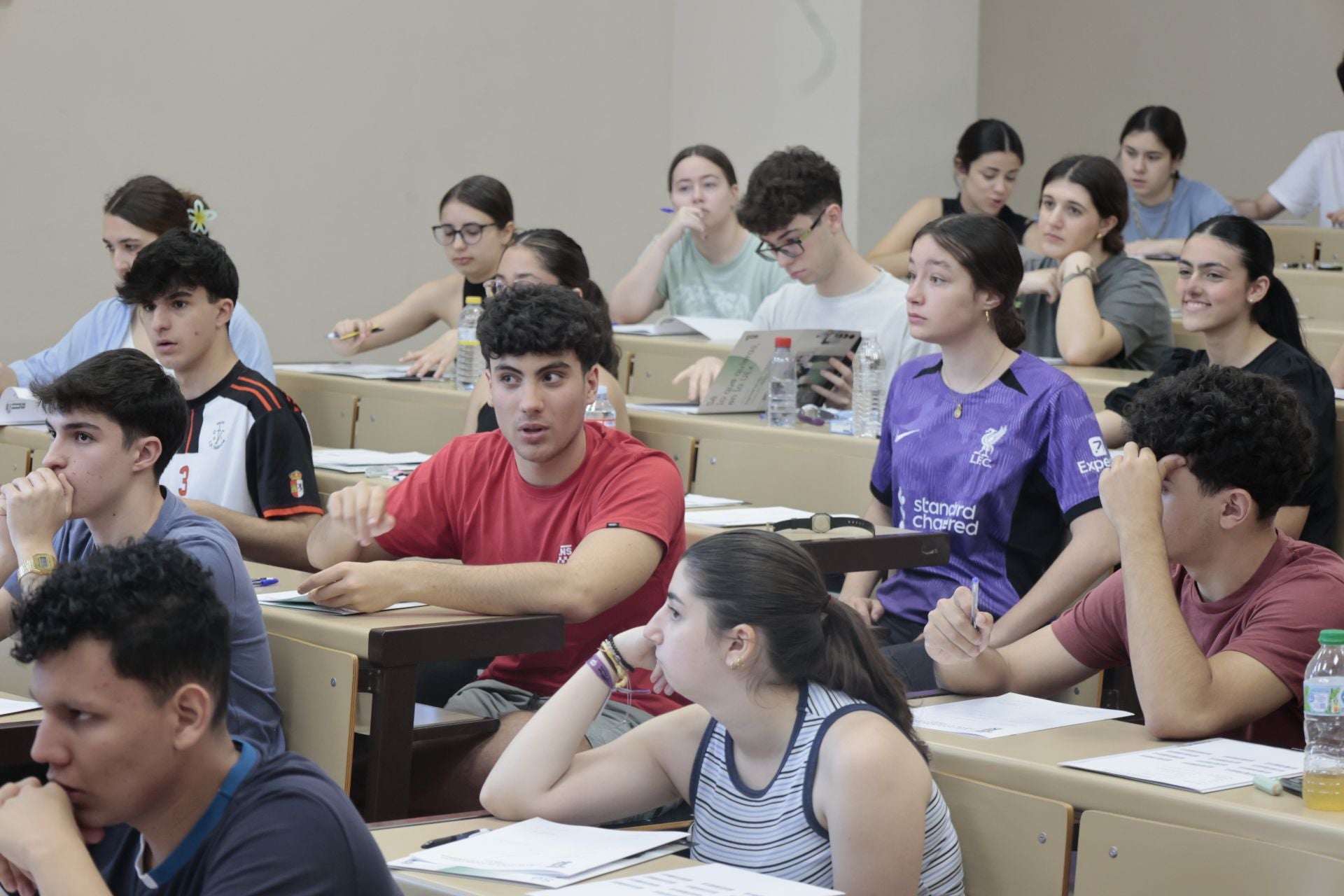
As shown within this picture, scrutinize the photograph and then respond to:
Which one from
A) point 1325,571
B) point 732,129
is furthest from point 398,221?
point 1325,571

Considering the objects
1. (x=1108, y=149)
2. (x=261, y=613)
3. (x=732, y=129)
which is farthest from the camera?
(x=1108, y=149)

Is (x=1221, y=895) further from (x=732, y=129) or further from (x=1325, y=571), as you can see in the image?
(x=732, y=129)

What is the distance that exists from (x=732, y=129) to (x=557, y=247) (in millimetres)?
3431

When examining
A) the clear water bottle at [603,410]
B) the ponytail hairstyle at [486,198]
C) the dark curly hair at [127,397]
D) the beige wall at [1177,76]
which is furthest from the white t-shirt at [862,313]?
the beige wall at [1177,76]

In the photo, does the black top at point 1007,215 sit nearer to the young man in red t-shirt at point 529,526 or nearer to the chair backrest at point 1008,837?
the young man in red t-shirt at point 529,526

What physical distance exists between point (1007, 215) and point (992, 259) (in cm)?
275

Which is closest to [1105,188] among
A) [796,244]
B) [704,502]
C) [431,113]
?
[796,244]

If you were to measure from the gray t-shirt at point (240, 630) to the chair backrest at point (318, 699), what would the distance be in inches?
1.4

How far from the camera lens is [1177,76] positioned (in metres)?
8.23

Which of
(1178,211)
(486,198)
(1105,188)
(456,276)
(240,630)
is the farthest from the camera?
(1178,211)

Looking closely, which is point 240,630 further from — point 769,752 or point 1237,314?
point 1237,314

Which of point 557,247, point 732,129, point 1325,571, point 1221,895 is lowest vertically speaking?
point 1221,895

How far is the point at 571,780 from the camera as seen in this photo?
1.88 meters

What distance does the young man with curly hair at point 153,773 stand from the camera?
1.24 metres
